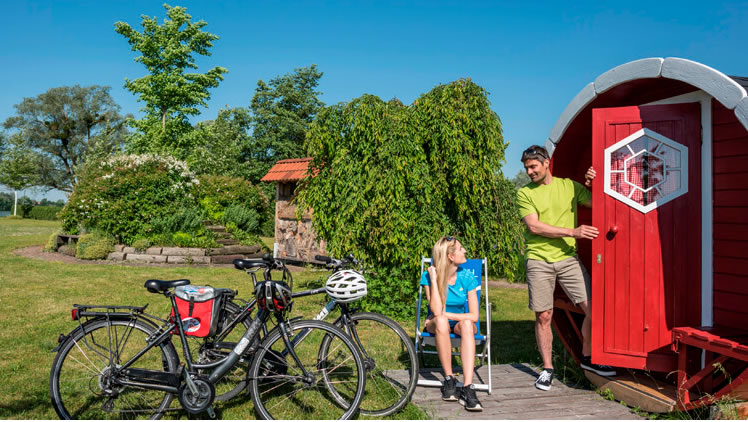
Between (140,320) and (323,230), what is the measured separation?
422 cm

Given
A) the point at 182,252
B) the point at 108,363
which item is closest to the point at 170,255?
the point at 182,252

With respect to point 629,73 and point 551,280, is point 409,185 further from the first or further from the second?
point 629,73

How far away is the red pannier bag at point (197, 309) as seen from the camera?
3.90 m

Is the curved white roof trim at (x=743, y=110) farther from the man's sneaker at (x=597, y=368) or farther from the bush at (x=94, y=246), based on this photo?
the bush at (x=94, y=246)

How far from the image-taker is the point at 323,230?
7973 millimetres

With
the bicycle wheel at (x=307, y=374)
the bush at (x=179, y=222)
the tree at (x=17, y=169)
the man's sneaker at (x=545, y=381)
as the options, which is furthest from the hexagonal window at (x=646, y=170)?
the tree at (x=17, y=169)

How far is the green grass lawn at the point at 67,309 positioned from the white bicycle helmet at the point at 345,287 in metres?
1.00

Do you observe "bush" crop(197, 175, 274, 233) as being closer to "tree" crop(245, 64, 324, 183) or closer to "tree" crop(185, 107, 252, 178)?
"tree" crop(185, 107, 252, 178)

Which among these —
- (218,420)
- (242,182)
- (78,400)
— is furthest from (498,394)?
(242,182)

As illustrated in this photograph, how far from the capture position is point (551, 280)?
474cm

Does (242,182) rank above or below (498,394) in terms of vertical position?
above

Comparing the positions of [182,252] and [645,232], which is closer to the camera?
[645,232]

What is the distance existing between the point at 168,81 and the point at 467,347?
97.3 feet

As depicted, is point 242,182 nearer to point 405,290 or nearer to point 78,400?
point 405,290
